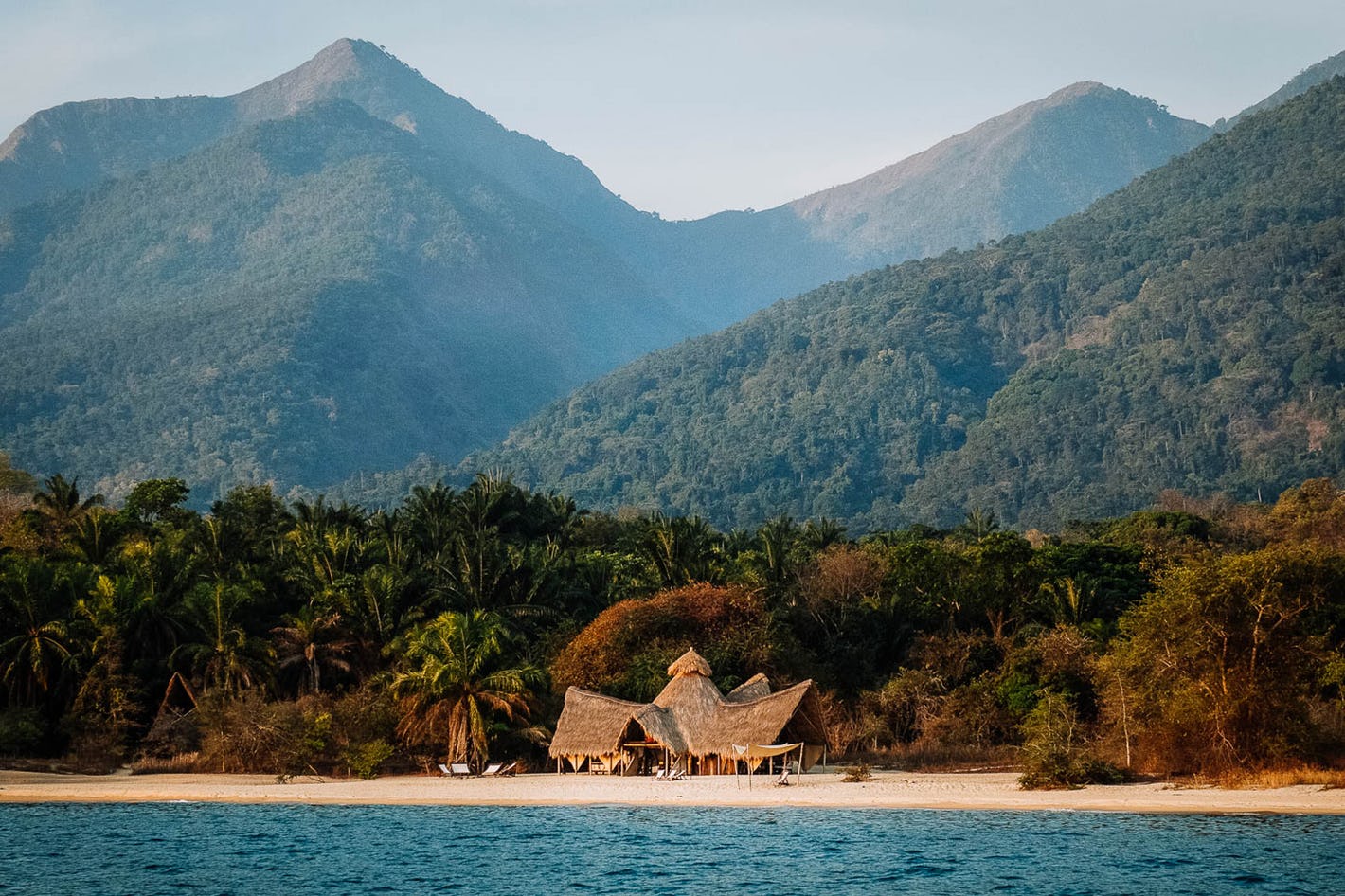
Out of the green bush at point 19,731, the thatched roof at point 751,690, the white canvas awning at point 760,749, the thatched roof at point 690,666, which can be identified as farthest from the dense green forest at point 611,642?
the white canvas awning at point 760,749

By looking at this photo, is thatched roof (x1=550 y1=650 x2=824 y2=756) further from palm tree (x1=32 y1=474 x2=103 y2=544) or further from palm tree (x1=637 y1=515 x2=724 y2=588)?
palm tree (x1=32 y1=474 x2=103 y2=544)

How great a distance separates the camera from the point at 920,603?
60.1 m

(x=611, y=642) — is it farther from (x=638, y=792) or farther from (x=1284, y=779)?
(x=1284, y=779)

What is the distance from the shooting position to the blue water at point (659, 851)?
103ft

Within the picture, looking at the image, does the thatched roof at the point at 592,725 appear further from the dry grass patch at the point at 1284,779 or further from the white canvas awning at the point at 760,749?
the dry grass patch at the point at 1284,779

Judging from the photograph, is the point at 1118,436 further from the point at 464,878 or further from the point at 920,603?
the point at 464,878

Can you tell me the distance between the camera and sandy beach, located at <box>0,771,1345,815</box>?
40.1 metres

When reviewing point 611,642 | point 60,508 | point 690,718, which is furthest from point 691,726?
point 60,508

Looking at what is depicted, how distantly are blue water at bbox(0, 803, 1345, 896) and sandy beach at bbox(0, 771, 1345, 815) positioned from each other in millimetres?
639

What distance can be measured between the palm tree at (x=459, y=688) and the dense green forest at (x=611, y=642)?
0.28 ft

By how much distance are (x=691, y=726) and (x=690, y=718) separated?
0.26 meters

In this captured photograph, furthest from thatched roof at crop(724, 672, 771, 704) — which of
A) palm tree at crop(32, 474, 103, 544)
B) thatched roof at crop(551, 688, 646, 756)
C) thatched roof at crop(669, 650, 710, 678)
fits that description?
Result: palm tree at crop(32, 474, 103, 544)

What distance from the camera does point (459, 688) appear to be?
1879 inches

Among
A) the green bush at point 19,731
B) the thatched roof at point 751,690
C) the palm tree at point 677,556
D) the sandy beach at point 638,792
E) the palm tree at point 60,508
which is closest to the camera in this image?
the sandy beach at point 638,792
